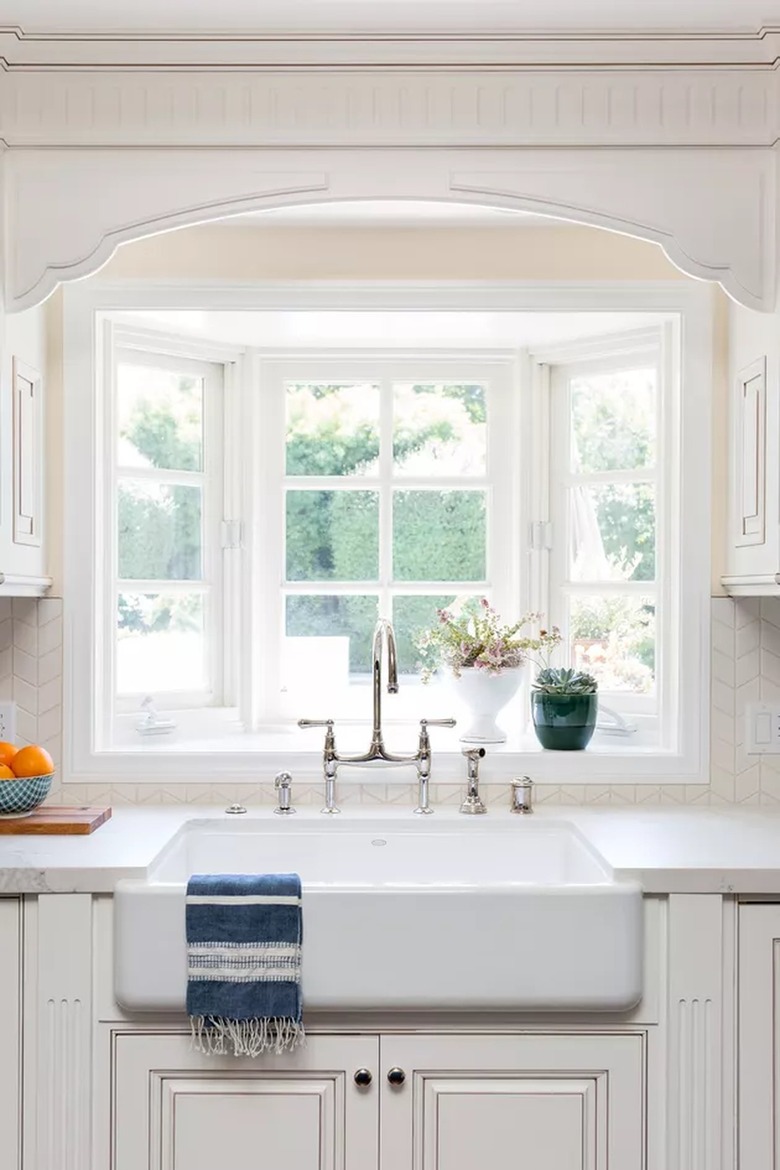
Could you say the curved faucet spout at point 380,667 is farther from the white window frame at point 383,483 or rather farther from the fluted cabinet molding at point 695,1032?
the fluted cabinet molding at point 695,1032

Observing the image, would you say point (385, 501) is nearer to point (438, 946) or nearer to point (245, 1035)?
point (438, 946)

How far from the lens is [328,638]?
2.61 m

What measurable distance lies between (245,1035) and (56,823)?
58cm

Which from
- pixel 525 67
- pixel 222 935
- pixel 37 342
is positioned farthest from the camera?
pixel 37 342

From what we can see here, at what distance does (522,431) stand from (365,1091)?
1576 mm

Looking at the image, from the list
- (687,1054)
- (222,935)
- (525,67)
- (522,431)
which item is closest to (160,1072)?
(222,935)

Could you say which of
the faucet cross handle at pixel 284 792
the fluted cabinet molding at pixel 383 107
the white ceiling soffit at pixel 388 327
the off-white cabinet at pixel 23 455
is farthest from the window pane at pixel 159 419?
the faucet cross handle at pixel 284 792

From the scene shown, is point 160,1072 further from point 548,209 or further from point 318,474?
point 548,209

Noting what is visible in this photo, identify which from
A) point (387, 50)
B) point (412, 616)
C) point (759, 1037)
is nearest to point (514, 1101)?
point (759, 1037)

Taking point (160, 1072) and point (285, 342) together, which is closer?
point (160, 1072)

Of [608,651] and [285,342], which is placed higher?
[285,342]

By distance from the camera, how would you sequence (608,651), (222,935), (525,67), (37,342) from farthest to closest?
(608,651)
(37,342)
(525,67)
(222,935)

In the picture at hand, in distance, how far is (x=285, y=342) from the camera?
2541mm

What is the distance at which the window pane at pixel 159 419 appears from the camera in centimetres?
246
